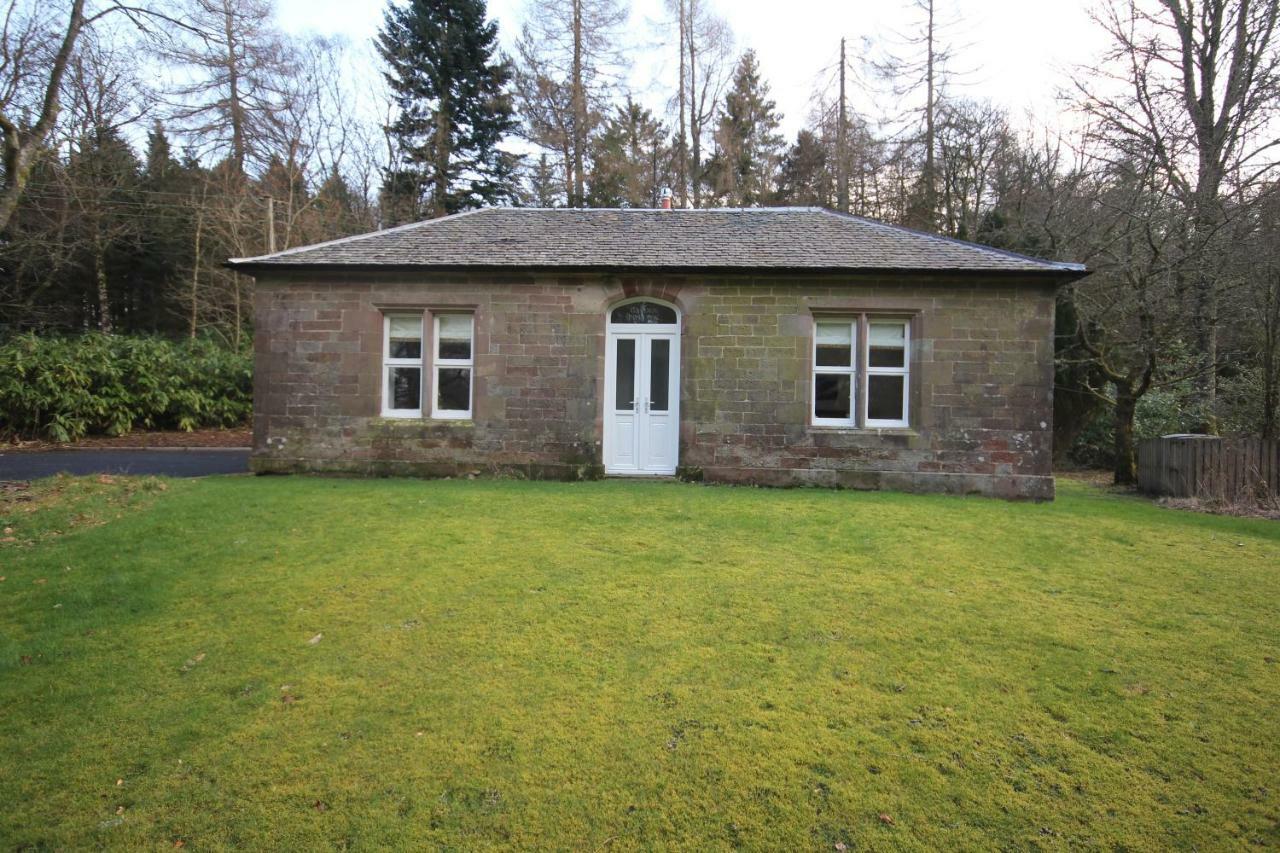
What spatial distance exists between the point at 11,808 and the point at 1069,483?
16802 mm

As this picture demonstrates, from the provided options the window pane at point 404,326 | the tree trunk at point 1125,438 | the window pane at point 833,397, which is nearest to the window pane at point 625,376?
the window pane at point 833,397

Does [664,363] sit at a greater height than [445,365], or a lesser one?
greater

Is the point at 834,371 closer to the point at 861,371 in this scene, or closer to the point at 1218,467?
the point at 861,371

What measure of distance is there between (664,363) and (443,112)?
21.2 meters

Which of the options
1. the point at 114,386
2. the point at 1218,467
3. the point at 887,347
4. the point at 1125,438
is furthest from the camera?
the point at 114,386

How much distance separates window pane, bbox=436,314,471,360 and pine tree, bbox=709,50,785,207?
17.6 meters

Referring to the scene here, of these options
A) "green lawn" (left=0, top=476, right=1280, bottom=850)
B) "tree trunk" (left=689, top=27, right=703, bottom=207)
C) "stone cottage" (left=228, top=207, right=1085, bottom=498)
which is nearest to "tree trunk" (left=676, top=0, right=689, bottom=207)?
"tree trunk" (left=689, top=27, right=703, bottom=207)

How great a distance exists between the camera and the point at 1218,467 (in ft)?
36.2

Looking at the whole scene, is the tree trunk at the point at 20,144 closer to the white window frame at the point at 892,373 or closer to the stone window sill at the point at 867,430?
the stone window sill at the point at 867,430

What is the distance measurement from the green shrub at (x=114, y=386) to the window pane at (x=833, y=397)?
57.9ft

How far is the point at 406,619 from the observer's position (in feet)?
16.2

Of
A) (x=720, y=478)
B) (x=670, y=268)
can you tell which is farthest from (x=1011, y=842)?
(x=670, y=268)

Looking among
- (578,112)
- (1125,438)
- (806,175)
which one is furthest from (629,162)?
(1125,438)

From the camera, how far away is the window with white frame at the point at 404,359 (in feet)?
39.3
